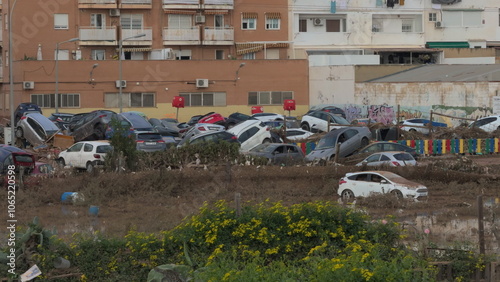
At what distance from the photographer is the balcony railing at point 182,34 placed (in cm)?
7052

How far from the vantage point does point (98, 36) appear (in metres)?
69.5

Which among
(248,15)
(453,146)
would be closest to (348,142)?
(453,146)

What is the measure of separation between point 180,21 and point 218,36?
3.09 m

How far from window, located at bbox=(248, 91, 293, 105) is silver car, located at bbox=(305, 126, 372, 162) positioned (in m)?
28.0

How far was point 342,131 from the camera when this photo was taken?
125 ft

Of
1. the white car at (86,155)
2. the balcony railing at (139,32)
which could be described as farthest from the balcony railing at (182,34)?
the white car at (86,155)

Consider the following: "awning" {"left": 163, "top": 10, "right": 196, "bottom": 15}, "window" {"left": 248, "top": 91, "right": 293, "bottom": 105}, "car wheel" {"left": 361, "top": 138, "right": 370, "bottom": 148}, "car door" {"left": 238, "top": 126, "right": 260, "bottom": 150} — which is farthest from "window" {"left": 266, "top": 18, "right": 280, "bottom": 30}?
"car wheel" {"left": 361, "top": 138, "right": 370, "bottom": 148}

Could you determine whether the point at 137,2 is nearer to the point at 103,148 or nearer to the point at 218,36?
the point at 218,36

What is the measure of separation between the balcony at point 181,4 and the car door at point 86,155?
34.6 metres

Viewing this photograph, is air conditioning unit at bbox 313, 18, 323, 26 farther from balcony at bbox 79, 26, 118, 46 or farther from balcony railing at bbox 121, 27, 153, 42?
balcony at bbox 79, 26, 118, 46

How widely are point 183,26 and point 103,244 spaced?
53.9 meters

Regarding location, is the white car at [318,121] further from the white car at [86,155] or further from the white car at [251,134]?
the white car at [86,155]

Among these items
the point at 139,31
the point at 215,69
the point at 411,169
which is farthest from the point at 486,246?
the point at 139,31

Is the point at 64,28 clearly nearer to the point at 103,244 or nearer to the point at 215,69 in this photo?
the point at 215,69
